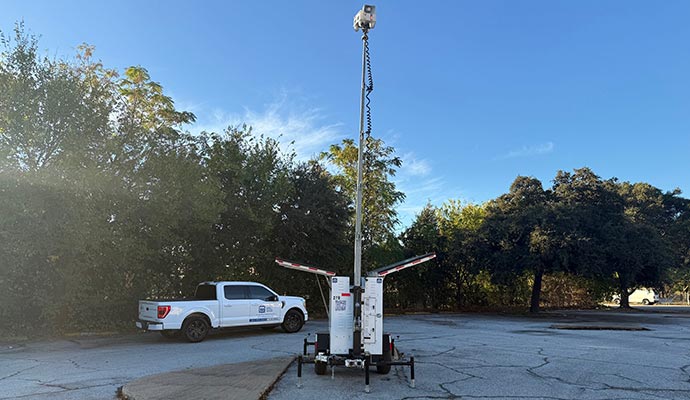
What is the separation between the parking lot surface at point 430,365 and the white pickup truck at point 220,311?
455 millimetres

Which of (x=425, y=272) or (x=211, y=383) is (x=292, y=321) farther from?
(x=425, y=272)

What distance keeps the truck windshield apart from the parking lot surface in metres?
1.24

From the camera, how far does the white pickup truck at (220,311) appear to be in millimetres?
13055

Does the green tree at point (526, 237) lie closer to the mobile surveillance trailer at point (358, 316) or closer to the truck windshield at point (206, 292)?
the truck windshield at point (206, 292)

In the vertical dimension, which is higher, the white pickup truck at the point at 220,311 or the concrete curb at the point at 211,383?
the white pickup truck at the point at 220,311

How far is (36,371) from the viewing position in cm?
898

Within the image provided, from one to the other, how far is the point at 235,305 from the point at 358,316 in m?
7.73

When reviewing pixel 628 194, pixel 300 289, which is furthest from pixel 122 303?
pixel 628 194

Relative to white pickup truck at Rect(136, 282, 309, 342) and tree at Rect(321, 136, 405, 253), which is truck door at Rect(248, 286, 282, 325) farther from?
tree at Rect(321, 136, 405, 253)

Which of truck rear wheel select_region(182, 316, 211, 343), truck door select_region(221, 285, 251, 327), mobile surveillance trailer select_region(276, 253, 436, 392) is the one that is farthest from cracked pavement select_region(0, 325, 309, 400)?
mobile surveillance trailer select_region(276, 253, 436, 392)

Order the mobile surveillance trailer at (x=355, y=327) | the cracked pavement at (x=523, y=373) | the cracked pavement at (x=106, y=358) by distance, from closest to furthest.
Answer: the cracked pavement at (x=523, y=373) → the cracked pavement at (x=106, y=358) → the mobile surveillance trailer at (x=355, y=327)

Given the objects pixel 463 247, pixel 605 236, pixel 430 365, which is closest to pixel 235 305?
pixel 430 365

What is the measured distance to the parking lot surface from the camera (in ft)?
23.7

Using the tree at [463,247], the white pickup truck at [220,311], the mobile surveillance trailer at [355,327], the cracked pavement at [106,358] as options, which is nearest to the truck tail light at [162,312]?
the white pickup truck at [220,311]
